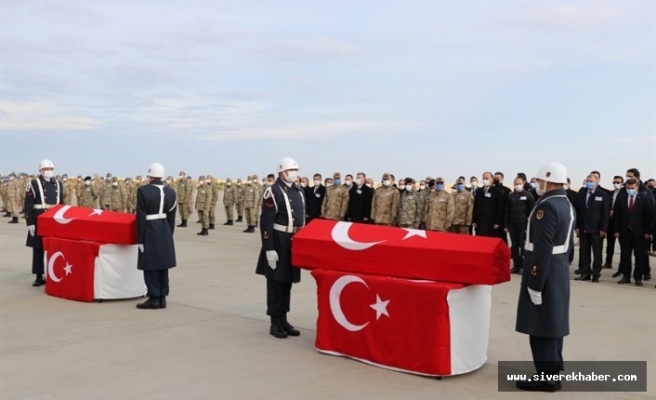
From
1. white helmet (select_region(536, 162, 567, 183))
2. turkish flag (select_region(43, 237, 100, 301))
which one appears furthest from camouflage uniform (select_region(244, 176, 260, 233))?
white helmet (select_region(536, 162, 567, 183))

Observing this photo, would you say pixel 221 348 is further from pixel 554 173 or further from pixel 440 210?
pixel 440 210

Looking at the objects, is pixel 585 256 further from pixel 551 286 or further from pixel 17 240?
pixel 17 240

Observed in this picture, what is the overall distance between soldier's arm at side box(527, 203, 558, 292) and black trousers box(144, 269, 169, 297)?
17.0ft

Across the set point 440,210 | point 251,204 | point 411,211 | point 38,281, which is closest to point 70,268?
point 38,281

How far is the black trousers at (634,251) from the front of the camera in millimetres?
12000

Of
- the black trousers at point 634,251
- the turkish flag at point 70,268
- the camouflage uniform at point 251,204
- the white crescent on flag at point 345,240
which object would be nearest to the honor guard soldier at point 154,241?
the turkish flag at point 70,268

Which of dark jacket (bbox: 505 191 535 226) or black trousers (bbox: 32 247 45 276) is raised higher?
dark jacket (bbox: 505 191 535 226)

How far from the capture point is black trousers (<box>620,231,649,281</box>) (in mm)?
12000

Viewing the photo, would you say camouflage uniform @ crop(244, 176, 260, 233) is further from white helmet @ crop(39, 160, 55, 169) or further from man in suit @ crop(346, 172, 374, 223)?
white helmet @ crop(39, 160, 55, 169)

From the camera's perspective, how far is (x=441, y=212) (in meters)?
14.9

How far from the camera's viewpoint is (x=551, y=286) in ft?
18.3

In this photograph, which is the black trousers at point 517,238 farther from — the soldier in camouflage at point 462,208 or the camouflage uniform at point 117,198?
the camouflage uniform at point 117,198

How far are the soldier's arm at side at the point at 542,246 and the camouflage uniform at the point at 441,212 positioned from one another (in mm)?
9283

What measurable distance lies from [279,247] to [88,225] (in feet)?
11.2
